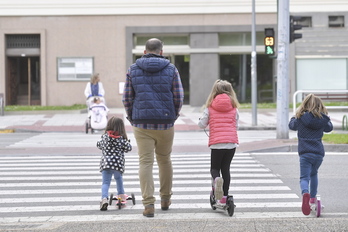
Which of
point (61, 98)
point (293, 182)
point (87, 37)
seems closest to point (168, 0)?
point (87, 37)

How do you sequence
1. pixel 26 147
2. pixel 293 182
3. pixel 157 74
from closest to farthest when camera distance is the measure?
pixel 157 74 → pixel 293 182 → pixel 26 147

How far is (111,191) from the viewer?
10.1 metres

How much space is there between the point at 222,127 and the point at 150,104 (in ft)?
3.39

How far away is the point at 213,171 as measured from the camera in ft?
27.3

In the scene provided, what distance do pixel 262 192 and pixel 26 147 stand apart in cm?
895

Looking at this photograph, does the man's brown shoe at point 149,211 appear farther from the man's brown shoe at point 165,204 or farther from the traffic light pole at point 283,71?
the traffic light pole at point 283,71

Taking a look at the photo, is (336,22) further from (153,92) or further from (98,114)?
(153,92)

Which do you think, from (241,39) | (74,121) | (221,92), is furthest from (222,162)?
(241,39)

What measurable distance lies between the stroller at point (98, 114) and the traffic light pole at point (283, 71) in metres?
5.60

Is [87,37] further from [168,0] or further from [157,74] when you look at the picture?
[157,74]

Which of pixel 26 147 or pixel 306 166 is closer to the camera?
pixel 306 166

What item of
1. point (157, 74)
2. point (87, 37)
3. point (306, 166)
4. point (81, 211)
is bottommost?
point (81, 211)

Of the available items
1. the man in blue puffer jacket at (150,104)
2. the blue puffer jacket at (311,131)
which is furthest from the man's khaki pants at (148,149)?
the blue puffer jacket at (311,131)

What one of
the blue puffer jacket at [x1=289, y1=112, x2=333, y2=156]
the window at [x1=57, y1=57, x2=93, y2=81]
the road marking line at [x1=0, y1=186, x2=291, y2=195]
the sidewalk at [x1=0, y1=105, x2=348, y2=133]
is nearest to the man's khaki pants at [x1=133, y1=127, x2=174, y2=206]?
the blue puffer jacket at [x1=289, y1=112, x2=333, y2=156]
